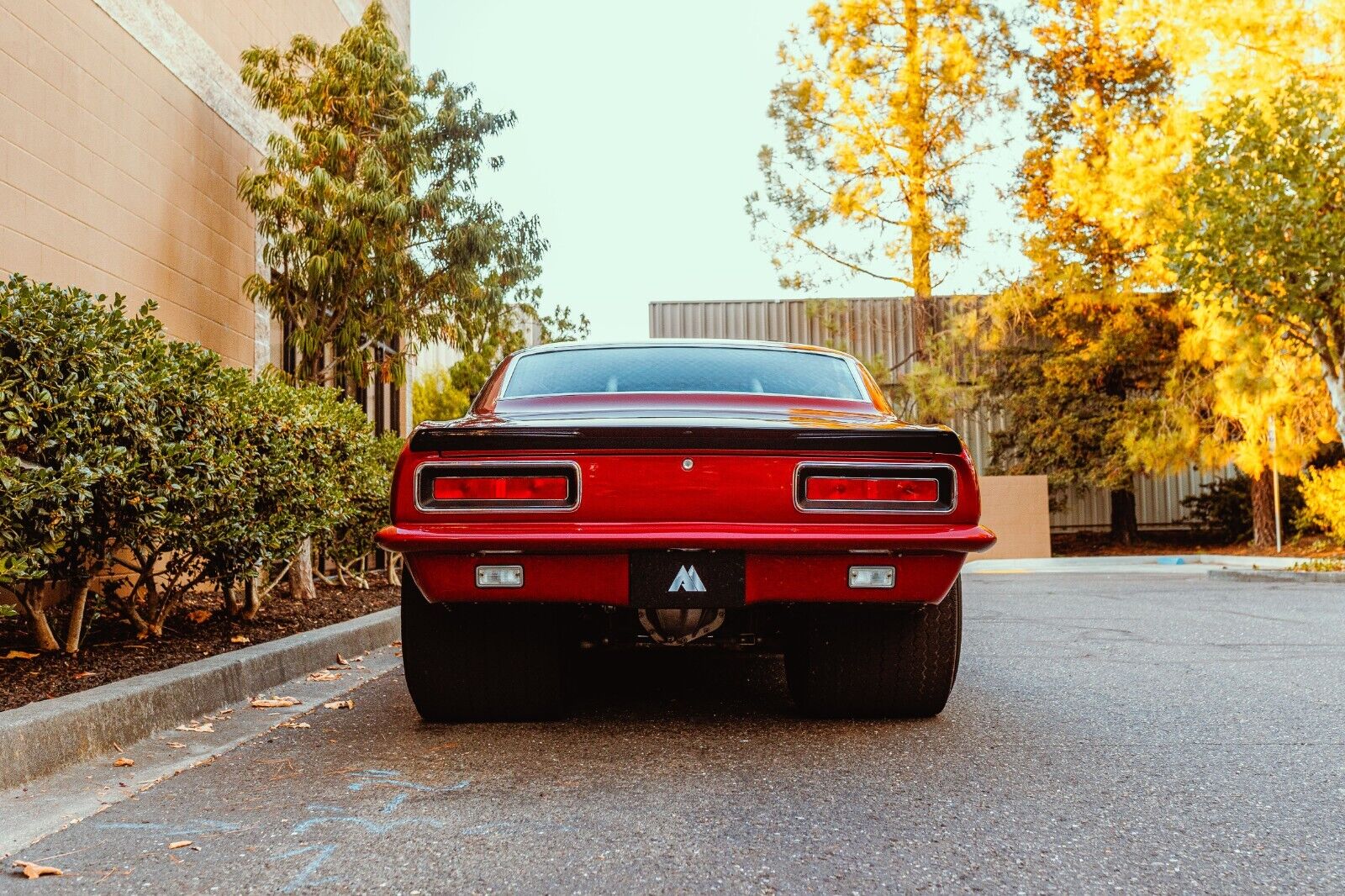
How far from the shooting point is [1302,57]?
1603cm

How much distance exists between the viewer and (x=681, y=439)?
3.68 metres

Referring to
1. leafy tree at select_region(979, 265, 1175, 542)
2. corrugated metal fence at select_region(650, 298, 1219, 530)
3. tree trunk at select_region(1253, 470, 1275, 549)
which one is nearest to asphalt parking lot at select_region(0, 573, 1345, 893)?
tree trunk at select_region(1253, 470, 1275, 549)

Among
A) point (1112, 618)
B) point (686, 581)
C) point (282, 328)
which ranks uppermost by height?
point (282, 328)

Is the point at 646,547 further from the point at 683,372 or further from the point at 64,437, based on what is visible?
the point at 64,437

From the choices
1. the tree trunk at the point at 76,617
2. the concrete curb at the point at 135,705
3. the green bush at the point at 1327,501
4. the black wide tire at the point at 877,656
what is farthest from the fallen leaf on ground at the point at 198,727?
the green bush at the point at 1327,501

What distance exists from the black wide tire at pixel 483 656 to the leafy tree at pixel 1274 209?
12.1 m

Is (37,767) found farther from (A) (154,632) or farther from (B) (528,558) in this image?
(A) (154,632)

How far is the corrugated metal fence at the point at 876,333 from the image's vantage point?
77.4ft

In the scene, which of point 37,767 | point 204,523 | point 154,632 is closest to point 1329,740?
point 37,767

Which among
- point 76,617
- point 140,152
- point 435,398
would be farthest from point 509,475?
point 435,398

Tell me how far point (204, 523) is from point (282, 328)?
21.3 feet

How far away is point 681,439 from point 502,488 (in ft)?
1.96

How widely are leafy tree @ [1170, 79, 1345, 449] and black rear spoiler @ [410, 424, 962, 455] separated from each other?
454 inches

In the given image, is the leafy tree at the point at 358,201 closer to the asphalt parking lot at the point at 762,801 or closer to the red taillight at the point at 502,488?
the asphalt parking lot at the point at 762,801
